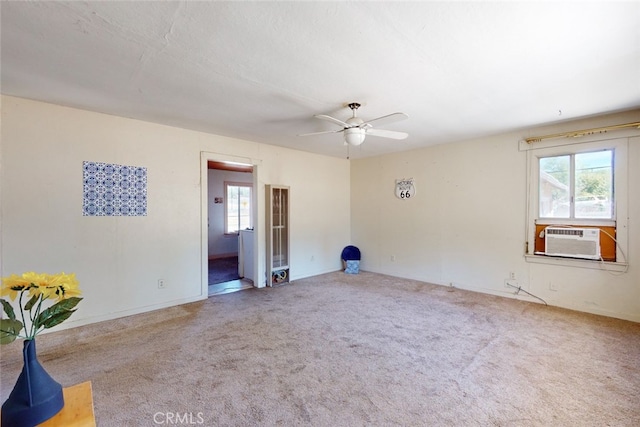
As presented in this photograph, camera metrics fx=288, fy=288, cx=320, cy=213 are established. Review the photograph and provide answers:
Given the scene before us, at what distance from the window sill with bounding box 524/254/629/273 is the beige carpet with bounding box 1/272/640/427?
2.00ft

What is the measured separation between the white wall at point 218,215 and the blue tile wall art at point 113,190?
4.04m

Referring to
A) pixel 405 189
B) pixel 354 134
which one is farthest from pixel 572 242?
pixel 354 134

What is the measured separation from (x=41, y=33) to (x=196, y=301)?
3.29m

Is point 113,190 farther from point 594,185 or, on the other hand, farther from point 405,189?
point 594,185

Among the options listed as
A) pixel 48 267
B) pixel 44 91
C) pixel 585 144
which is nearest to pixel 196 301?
pixel 48 267

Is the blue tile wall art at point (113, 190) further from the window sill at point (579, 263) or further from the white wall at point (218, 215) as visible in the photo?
the window sill at point (579, 263)

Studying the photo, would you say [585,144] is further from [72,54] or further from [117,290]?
[117,290]

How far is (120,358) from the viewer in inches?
98.8

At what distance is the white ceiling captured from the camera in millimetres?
1663

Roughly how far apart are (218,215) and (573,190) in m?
7.33

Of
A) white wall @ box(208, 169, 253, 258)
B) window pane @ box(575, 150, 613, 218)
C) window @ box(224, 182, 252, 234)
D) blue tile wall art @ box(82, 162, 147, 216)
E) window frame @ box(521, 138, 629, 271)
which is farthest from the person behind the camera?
window @ box(224, 182, 252, 234)

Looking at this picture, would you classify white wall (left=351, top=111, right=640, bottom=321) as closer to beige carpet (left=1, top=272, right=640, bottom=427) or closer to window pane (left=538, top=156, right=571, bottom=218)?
window pane (left=538, top=156, right=571, bottom=218)

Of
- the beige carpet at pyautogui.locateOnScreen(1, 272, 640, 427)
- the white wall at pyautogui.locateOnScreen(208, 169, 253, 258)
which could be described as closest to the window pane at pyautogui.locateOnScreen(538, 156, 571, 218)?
the beige carpet at pyautogui.locateOnScreen(1, 272, 640, 427)

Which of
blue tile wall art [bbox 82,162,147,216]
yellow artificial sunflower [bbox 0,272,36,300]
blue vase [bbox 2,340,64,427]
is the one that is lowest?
blue vase [bbox 2,340,64,427]
